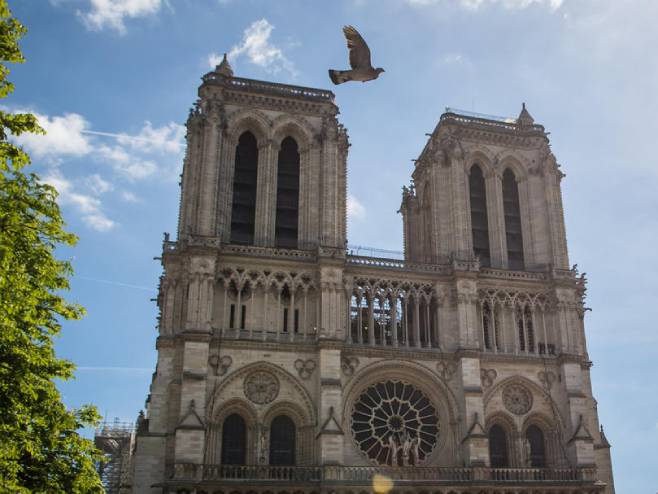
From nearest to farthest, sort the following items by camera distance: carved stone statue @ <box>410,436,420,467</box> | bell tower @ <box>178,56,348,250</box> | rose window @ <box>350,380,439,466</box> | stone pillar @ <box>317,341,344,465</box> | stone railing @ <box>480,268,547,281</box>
Answer: stone pillar @ <box>317,341,344,465</box>, carved stone statue @ <box>410,436,420,467</box>, rose window @ <box>350,380,439,466</box>, bell tower @ <box>178,56,348,250</box>, stone railing @ <box>480,268,547,281</box>

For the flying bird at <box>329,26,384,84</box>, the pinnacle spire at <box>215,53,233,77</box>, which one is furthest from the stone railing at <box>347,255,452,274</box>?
the flying bird at <box>329,26,384,84</box>

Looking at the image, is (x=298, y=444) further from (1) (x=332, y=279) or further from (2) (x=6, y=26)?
(2) (x=6, y=26)

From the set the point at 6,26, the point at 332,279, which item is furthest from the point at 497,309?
the point at 6,26

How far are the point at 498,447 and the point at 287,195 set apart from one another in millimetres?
16747

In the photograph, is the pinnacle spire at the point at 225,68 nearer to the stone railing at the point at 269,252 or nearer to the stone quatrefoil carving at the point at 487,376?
the stone railing at the point at 269,252

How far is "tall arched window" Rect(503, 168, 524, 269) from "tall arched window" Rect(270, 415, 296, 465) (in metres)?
15.6

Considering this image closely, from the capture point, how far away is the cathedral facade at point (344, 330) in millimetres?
34000

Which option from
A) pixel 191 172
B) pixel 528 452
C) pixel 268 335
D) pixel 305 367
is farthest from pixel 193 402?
pixel 528 452

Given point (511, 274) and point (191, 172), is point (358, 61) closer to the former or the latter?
point (191, 172)

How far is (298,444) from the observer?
34750mm

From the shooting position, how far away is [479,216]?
4350 centimetres

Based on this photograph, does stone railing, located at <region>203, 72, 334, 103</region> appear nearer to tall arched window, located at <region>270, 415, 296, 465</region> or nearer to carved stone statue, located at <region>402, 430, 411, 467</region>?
tall arched window, located at <region>270, 415, 296, 465</region>

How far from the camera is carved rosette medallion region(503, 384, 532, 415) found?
1487 inches

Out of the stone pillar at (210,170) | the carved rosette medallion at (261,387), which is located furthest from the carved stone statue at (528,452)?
the stone pillar at (210,170)
